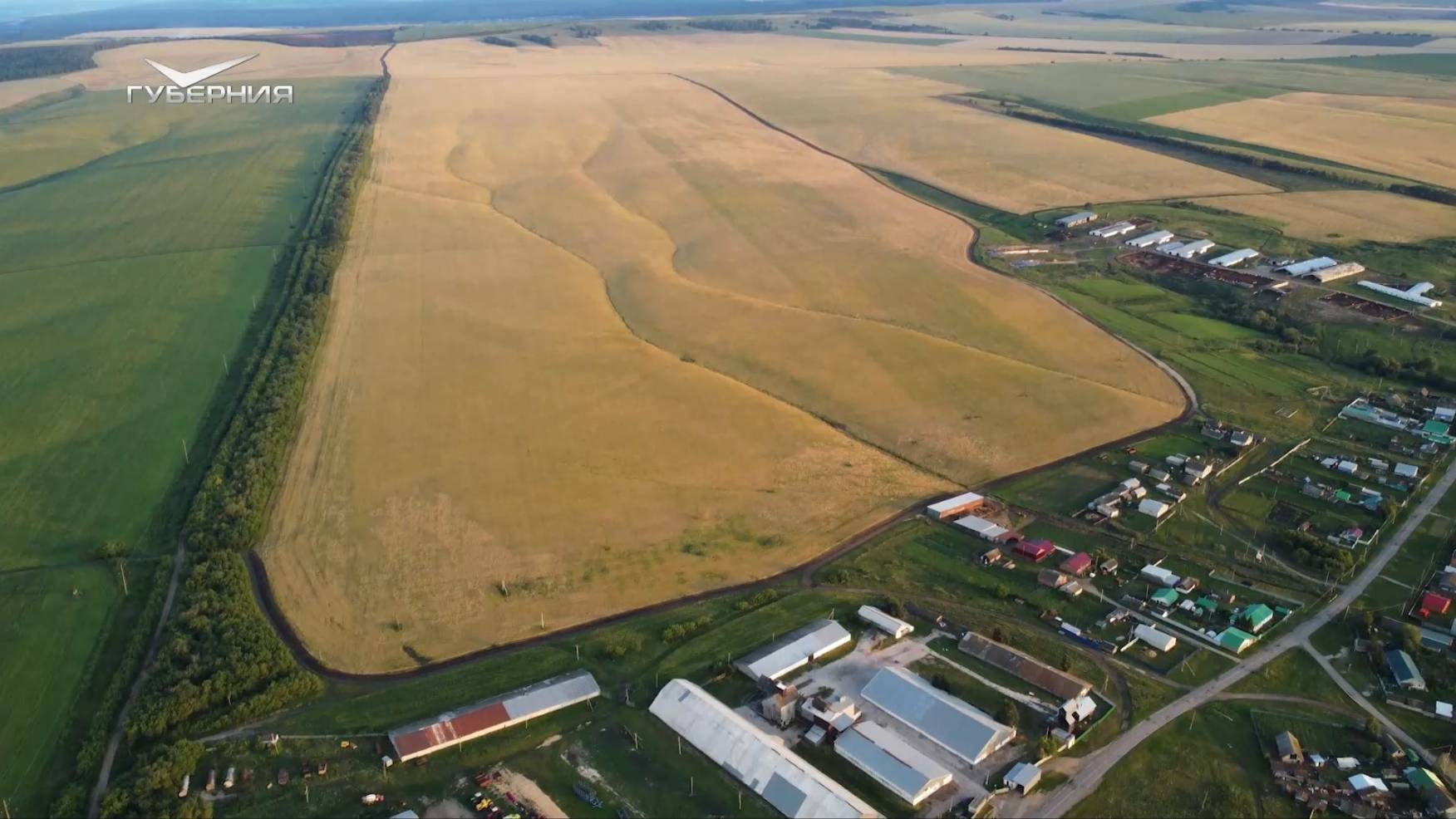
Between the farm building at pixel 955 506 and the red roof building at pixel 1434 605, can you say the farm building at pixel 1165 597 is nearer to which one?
the farm building at pixel 955 506

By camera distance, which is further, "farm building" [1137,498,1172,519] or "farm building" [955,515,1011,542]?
"farm building" [1137,498,1172,519]

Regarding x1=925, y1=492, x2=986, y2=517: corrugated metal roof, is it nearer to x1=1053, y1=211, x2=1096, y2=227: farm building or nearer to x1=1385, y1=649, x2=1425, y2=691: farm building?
x1=1385, y1=649, x2=1425, y2=691: farm building

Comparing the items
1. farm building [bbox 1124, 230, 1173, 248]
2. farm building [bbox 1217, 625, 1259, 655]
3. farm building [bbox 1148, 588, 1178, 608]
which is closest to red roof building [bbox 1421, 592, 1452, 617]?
farm building [bbox 1217, 625, 1259, 655]

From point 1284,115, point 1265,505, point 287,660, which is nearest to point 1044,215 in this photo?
point 1265,505

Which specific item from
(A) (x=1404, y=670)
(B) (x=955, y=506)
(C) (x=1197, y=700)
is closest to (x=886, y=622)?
(B) (x=955, y=506)

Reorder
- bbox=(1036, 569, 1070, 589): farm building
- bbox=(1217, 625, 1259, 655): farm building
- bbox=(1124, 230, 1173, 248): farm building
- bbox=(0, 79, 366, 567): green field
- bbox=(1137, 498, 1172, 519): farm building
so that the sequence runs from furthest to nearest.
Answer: bbox=(1124, 230, 1173, 248): farm building, bbox=(0, 79, 366, 567): green field, bbox=(1137, 498, 1172, 519): farm building, bbox=(1036, 569, 1070, 589): farm building, bbox=(1217, 625, 1259, 655): farm building

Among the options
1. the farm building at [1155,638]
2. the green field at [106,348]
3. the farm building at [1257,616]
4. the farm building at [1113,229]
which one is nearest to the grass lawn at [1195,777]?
the farm building at [1155,638]
